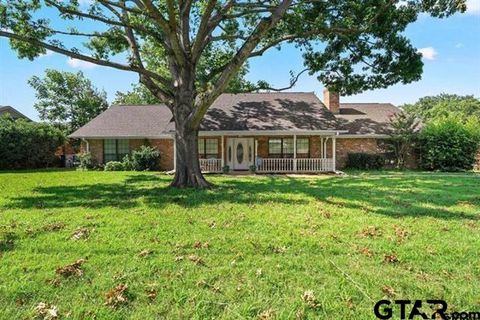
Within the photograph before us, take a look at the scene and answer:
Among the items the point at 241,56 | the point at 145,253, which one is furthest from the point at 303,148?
the point at 145,253

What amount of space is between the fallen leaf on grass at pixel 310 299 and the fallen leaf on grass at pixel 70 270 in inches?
104

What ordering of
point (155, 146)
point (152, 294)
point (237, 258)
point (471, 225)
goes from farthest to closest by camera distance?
point (155, 146)
point (471, 225)
point (237, 258)
point (152, 294)

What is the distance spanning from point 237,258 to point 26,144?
Result: 23.8 m

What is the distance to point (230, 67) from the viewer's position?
11.0m

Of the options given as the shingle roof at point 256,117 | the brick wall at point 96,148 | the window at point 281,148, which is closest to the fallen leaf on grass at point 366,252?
the shingle roof at point 256,117

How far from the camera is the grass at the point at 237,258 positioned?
11.0ft

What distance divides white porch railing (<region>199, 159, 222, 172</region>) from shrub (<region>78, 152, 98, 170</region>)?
26.0 ft

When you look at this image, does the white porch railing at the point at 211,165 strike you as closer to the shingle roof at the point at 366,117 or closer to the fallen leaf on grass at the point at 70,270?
the shingle roof at the point at 366,117

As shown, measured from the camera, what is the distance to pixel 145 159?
21.2 m

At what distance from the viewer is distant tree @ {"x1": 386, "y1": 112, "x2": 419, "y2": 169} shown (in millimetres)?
21484

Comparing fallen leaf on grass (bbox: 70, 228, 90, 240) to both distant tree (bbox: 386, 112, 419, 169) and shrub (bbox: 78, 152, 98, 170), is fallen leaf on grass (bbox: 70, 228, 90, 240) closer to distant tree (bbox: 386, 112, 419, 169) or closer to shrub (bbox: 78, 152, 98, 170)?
shrub (bbox: 78, 152, 98, 170)

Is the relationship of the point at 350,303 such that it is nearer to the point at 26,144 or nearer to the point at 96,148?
the point at 96,148
